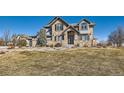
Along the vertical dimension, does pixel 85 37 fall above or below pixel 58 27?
below

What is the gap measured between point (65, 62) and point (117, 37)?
1.34m

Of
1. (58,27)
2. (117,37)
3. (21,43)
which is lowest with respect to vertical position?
(21,43)

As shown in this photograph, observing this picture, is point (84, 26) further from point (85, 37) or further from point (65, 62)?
point (65, 62)

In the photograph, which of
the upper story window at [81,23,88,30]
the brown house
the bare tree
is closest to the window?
the brown house

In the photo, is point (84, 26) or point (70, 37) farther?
point (70, 37)

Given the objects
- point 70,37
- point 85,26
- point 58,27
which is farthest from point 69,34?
point 85,26

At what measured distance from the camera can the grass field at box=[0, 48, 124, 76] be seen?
729 cm

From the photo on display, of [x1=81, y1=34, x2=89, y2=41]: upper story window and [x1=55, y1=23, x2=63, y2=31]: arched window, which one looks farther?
[x1=55, y1=23, x2=63, y2=31]: arched window

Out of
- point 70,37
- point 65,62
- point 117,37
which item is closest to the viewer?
point 117,37

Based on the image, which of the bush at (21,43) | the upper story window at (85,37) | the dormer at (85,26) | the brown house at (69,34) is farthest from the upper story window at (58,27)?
the bush at (21,43)

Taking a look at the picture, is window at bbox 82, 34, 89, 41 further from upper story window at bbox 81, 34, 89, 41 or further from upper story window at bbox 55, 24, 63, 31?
upper story window at bbox 55, 24, 63, 31

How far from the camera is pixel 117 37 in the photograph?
7230 millimetres

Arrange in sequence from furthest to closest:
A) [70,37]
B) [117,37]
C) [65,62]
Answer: [70,37], [65,62], [117,37]

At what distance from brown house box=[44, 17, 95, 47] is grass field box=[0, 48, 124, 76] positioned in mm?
192
